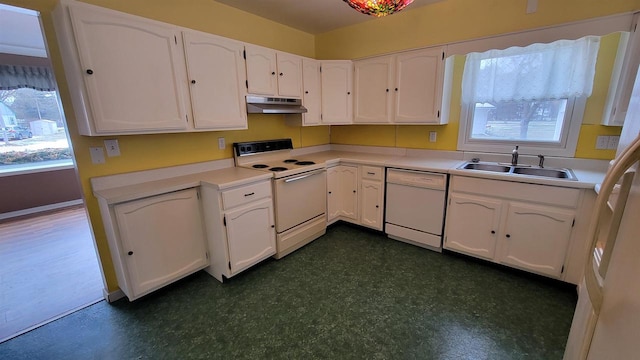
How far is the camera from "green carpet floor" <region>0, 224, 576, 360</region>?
5.29 feet

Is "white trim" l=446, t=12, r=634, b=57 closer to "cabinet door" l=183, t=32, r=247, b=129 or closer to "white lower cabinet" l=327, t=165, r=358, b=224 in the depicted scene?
"white lower cabinet" l=327, t=165, r=358, b=224

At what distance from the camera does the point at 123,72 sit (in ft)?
5.78

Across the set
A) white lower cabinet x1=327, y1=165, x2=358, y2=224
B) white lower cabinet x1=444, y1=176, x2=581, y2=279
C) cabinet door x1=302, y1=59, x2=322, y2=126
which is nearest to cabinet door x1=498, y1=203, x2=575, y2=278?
white lower cabinet x1=444, y1=176, x2=581, y2=279

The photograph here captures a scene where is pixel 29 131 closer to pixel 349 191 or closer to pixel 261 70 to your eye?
pixel 261 70

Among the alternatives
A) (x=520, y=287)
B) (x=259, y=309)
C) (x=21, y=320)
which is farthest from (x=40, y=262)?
(x=520, y=287)

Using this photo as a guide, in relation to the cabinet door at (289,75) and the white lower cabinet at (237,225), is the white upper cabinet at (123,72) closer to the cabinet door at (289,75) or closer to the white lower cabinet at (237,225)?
the white lower cabinet at (237,225)

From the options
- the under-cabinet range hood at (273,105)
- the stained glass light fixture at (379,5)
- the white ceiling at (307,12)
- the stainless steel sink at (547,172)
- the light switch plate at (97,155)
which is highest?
the white ceiling at (307,12)

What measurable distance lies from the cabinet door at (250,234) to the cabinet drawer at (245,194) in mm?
56

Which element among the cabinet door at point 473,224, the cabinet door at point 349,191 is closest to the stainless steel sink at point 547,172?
the cabinet door at point 473,224

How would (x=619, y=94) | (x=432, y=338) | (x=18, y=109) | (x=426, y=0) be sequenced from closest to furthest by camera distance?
(x=432, y=338) → (x=619, y=94) → (x=426, y=0) → (x=18, y=109)

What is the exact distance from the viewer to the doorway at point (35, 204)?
84.5 inches

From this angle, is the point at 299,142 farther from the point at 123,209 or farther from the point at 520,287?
the point at 520,287

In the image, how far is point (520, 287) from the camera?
2.14 meters

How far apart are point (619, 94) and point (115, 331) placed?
13.0ft
